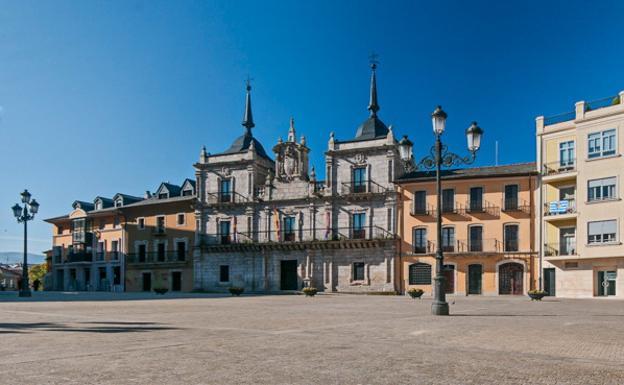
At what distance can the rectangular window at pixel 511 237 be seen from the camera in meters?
41.3

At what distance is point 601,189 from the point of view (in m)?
36.2

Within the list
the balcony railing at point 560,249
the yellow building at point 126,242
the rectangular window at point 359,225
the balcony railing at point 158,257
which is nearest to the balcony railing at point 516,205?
the balcony railing at point 560,249

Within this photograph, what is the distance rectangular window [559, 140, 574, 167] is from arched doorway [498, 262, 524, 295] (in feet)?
26.2

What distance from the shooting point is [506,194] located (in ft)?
137

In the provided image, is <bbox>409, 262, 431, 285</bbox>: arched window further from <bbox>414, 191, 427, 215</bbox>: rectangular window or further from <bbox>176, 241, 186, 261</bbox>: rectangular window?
<bbox>176, 241, 186, 261</bbox>: rectangular window

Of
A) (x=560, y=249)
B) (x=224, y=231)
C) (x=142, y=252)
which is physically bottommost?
(x=142, y=252)

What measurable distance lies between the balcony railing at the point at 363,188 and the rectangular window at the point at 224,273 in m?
13.7

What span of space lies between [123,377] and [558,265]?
37.5m

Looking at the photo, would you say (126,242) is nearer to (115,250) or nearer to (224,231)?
(115,250)

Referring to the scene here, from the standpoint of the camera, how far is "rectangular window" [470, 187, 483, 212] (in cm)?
4259

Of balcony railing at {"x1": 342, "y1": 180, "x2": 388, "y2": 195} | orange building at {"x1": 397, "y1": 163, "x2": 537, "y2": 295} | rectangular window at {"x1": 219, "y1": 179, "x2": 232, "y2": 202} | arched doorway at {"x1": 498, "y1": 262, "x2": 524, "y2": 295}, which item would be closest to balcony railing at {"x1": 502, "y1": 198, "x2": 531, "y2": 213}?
orange building at {"x1": 397, "y1": 163, "x2": 537, "y2": 295}

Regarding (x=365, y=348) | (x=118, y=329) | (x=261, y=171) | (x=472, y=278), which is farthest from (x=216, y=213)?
(x=365, y=348)

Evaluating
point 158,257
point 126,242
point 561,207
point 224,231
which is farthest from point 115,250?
point 561,207

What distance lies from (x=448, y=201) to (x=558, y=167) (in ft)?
27.5
